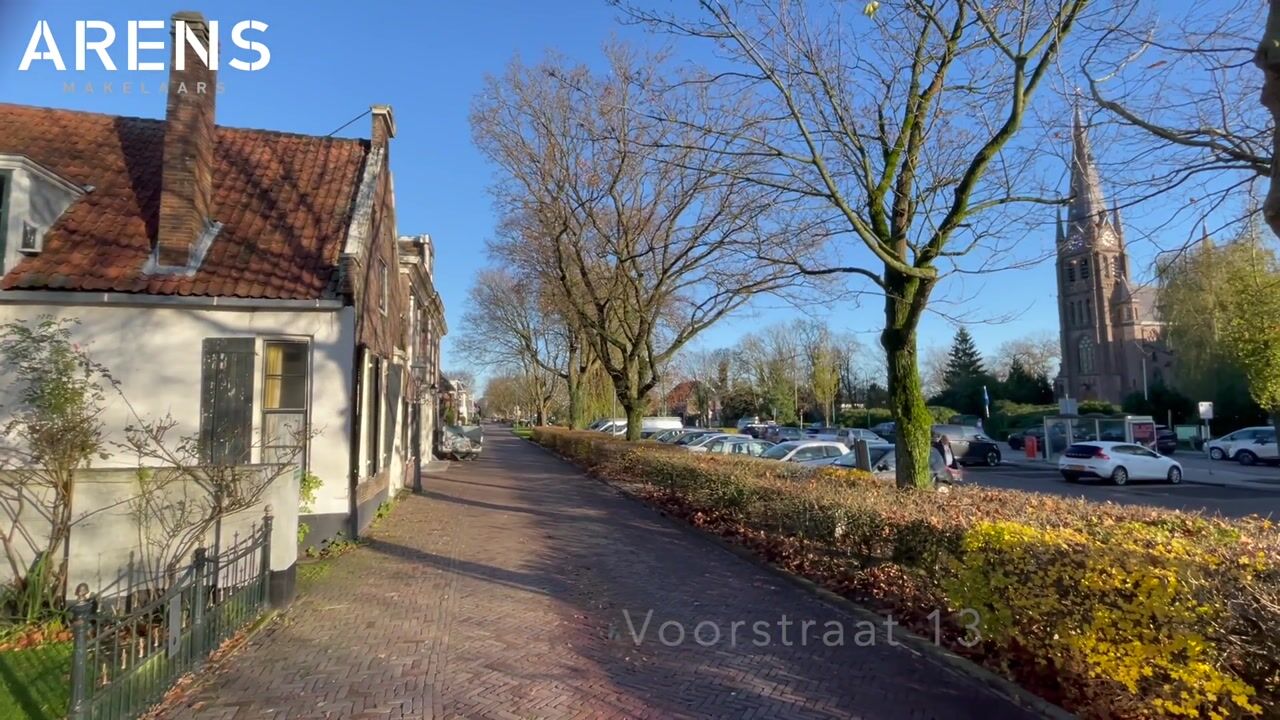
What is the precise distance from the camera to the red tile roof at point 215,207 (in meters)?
10.2

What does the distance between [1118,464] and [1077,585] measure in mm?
24423

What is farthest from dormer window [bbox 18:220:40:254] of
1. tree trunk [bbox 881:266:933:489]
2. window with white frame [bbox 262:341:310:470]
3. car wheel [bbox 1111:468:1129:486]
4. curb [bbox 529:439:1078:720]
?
car wheel [bbox 1111:468:1129:486]

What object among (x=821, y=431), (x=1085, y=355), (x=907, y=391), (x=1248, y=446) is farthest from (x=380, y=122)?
(x=1085, y=355)

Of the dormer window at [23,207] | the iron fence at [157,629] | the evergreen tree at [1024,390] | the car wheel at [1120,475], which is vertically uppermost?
the dormer window at [23,207]

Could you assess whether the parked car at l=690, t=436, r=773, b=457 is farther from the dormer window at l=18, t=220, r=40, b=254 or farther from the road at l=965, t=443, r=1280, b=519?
the dormer window at l=18, t=220, r=40, b=254

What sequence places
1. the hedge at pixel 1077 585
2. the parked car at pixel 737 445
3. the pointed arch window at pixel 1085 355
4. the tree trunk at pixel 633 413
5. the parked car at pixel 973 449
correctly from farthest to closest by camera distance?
the pointed arch window at pixel 1085 355, the parked car at pixel 973 449, the parked car at pixel 737 445, the tree trunk at pixel 633 413, the hedge at pixel 1077 585

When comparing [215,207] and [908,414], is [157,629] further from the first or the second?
[215,207]

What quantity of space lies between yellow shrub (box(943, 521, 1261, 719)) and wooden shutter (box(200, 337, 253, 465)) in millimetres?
9011

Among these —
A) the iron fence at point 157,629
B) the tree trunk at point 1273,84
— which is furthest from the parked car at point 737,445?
the tree trunk at point 1273,84

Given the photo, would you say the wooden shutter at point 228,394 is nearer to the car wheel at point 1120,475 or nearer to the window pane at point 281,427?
the window pane at point 281,427

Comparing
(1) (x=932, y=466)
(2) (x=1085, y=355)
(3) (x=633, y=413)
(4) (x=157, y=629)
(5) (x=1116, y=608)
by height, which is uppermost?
(2) (x=1085, y=355)

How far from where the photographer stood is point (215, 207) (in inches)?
463

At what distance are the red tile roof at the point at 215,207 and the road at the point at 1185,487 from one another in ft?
55.4

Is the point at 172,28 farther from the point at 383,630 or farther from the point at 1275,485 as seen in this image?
the point at 1275,485
